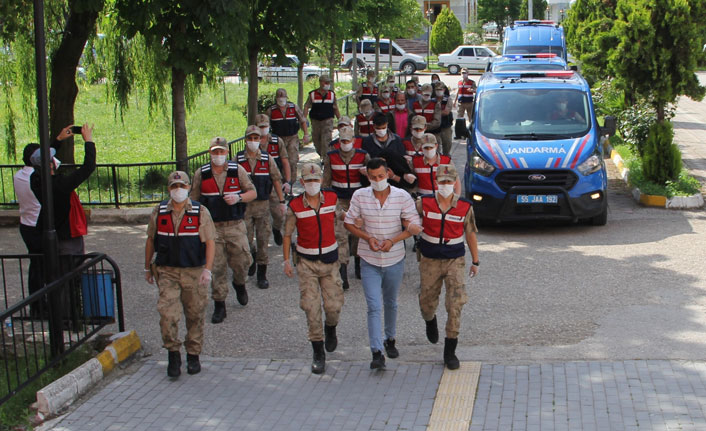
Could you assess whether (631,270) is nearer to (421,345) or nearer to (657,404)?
(421,345)

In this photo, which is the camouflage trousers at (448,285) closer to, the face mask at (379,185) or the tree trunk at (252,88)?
the face mask at (379,185)

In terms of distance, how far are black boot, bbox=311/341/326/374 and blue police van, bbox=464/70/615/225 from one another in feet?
18.0

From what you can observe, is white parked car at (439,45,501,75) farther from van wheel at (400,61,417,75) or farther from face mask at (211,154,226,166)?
face mask at (211,154,226,166)

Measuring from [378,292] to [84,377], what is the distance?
2.52 meters

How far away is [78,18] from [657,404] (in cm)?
1155

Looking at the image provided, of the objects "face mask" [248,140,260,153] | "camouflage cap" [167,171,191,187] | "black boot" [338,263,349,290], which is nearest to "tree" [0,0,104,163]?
"face mask" [248,140,260,153]

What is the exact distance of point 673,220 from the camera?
13.1 meters

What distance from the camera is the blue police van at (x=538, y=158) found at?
1235cm

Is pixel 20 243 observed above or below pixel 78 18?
below

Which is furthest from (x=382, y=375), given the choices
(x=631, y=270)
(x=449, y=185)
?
(x=631, y=270)

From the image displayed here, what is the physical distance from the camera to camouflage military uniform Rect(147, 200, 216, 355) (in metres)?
7.56

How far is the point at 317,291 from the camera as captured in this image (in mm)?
7711

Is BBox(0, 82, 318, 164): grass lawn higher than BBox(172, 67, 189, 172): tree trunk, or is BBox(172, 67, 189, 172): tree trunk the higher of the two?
BBox(172, 67, 189, 172): tree trunk

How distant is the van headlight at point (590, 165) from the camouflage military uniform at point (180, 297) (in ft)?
21.3
